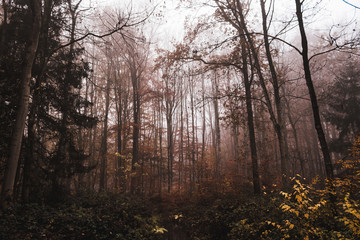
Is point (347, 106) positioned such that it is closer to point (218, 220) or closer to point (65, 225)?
point (218, 220)

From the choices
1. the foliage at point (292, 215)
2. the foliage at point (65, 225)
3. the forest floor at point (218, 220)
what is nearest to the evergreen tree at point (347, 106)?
the foliage at point (292, 215)

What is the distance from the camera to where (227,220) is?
7.86 metres

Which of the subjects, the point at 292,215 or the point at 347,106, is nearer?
the point at 292,215

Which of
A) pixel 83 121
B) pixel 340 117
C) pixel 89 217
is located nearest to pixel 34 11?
pixel 83 121

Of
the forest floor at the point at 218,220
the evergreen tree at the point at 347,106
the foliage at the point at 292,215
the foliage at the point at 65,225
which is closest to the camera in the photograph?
the foliage at the point at 292,215

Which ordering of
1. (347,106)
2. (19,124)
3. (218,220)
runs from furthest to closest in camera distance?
(347,106) < (218,220) < (19,124)

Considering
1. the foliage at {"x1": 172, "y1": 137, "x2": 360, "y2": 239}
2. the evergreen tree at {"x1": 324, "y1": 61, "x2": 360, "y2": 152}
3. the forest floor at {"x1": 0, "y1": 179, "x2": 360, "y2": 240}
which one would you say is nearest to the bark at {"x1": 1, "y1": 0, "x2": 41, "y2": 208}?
the forest floor at {"x1": 0, "y1": 179, "x2": 360, "y2": 240}

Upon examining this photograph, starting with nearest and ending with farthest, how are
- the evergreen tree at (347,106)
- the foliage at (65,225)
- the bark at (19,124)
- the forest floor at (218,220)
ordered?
1. the forest floor at (218,220)
2. the foliage at (65,225)
3. the bark at (19,124)
4. the evergreen tree at (347,106)

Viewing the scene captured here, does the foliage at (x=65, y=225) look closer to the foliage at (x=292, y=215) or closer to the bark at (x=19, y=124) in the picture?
the bark at (x=19, y=124)

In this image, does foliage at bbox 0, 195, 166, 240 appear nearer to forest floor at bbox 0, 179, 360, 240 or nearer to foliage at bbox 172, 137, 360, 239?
forest floor at bbox 0, 179, 360, 240

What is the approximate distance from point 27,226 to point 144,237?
3.48 meters

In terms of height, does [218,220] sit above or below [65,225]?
below

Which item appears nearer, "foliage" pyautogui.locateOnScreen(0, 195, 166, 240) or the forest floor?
the forest floor

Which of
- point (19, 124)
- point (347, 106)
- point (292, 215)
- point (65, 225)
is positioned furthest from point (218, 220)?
point (347, 106)
